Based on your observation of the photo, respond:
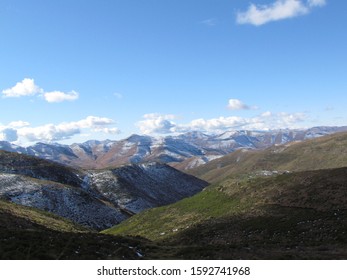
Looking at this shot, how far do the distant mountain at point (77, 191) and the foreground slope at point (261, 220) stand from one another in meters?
33.2

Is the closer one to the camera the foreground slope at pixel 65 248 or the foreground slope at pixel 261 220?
the foreground slope at pixel 65 248

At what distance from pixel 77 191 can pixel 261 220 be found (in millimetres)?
78799

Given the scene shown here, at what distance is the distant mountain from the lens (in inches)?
4109

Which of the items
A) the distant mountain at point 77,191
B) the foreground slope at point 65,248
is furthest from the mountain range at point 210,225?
the distant mountain at point 77,191

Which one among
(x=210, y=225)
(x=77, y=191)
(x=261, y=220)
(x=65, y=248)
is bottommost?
(x=210, y=225)

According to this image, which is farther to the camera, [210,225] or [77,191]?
[77,191]

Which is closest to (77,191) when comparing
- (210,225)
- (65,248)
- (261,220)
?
(210,225)

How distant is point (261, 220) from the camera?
50.2m

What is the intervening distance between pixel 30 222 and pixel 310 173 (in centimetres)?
4982

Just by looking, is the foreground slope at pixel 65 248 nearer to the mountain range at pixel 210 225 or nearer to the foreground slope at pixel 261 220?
the mountain range at pixel 210 225

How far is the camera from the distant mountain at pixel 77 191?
104375 mm

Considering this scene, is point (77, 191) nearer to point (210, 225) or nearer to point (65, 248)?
point (210, 225)

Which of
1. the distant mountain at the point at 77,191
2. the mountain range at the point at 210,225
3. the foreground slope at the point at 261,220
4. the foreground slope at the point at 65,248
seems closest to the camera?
the foreground slope at the point at 65,248

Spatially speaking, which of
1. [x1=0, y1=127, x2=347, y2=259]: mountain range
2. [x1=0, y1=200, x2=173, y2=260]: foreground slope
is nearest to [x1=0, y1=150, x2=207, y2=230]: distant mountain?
[x1=0, y1=127, x2=347, y2=259]: mountain range
